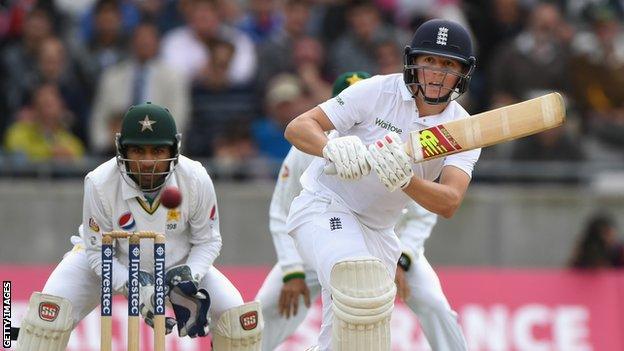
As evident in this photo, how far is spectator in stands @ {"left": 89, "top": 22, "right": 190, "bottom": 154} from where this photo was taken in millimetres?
12453

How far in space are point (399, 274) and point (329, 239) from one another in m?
1.32

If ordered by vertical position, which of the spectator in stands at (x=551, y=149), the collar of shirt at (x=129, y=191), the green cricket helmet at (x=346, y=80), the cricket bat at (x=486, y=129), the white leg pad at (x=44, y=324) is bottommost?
the white leg pad at (x=44, y=324)

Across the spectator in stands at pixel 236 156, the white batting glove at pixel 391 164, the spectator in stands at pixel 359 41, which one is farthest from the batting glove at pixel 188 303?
the spectator in stands at pixel 359 41

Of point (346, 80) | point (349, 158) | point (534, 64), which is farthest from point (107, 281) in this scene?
point (534, 64)

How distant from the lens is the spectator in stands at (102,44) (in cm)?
1286

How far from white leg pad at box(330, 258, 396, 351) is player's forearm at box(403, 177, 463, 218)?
1.25 ft

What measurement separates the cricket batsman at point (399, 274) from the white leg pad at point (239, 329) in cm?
98

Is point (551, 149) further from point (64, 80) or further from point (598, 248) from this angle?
point (64, 80)

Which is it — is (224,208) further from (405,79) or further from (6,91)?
(405,79)

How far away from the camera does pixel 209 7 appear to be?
1299cm

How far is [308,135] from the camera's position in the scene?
7477 mm

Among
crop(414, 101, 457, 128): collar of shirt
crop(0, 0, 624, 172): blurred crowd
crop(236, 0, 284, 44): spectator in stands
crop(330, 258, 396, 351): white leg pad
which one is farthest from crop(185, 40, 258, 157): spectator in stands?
crop(330, 258, 396, 351): white leg pad

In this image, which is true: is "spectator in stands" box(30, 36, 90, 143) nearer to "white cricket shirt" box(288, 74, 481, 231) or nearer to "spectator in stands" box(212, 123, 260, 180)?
"spectator in stands" box(212, 123, 260, 180)

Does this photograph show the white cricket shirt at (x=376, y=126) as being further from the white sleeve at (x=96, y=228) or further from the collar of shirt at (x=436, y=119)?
the white sleeve at (x=96, y=228)
